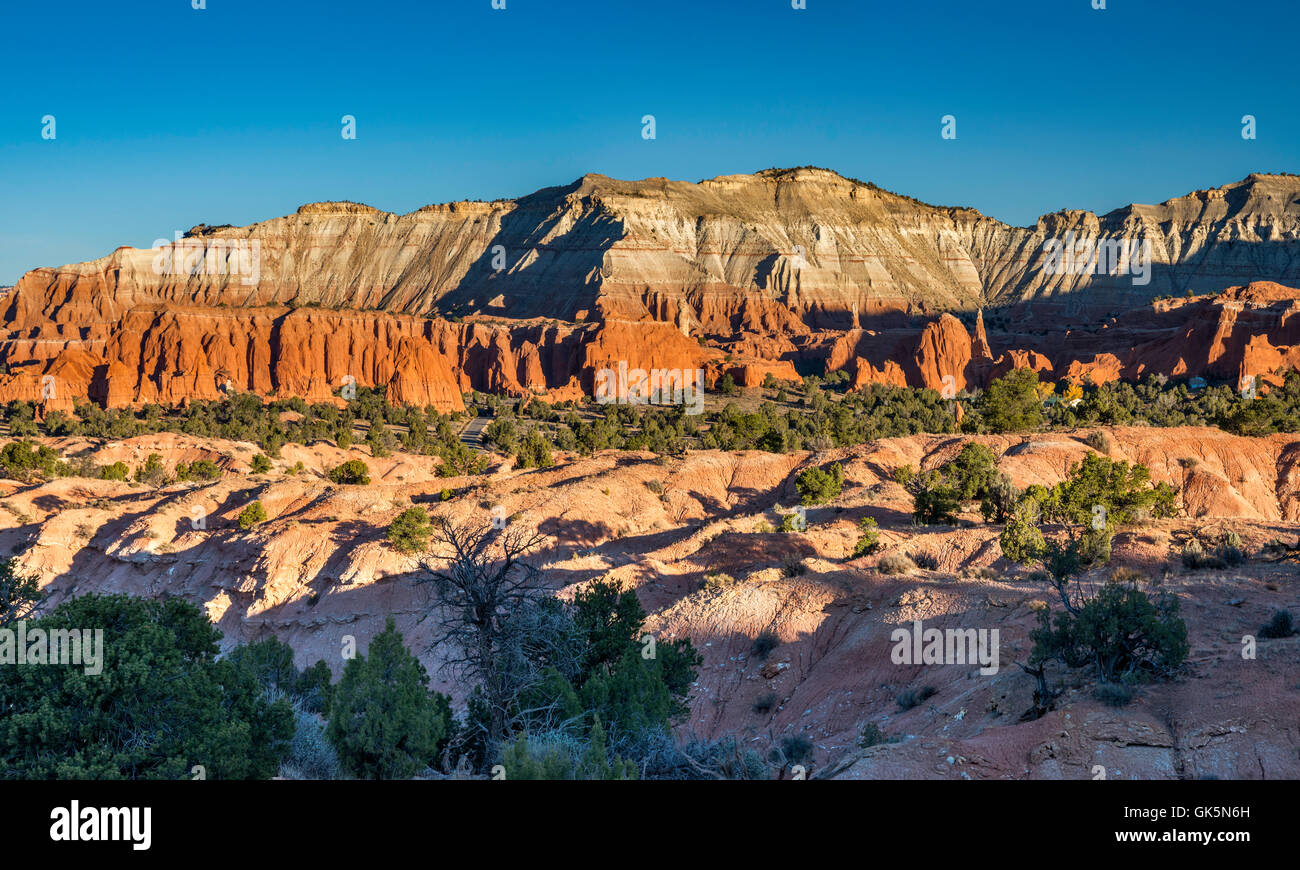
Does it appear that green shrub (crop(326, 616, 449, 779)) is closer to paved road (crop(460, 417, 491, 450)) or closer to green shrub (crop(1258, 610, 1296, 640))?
green shrub (crop(1258, 610, 1296, 640))

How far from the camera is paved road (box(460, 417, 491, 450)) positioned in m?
Answer: 69.8

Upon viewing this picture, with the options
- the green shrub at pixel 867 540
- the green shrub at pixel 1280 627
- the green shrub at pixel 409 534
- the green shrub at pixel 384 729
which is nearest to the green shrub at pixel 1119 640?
the green shrub at pixel 1280 627

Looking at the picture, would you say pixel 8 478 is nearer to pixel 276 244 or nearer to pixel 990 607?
pixel 990 607

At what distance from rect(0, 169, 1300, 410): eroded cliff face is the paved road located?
9.83 metres

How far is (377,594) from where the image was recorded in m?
27.1

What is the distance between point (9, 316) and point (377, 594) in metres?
142

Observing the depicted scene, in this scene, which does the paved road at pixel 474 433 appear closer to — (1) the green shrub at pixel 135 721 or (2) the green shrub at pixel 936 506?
(2) the green shrub at pixel 936 506

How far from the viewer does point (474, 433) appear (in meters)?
78.1

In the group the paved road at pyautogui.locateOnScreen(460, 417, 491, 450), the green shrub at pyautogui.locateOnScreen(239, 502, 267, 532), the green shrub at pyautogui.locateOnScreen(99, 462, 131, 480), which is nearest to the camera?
the green shrub at pyautogui.locateOnScreen(239, 502, 267, 532)

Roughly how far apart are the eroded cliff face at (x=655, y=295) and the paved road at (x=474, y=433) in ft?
32.3

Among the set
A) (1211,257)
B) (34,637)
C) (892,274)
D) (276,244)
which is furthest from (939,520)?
(276,244)

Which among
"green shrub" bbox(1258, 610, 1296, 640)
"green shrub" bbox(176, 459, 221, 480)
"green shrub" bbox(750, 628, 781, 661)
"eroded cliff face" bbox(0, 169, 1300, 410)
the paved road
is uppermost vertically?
"eroded cliff face" bbox(0, 169, 1300, 410)

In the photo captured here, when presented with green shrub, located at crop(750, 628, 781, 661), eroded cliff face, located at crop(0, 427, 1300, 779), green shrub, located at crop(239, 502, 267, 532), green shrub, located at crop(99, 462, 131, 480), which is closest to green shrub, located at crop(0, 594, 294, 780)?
eroded cliff face, located at crop(0, 427, 1300, 779)

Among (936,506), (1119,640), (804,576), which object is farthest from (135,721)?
(936,506)
